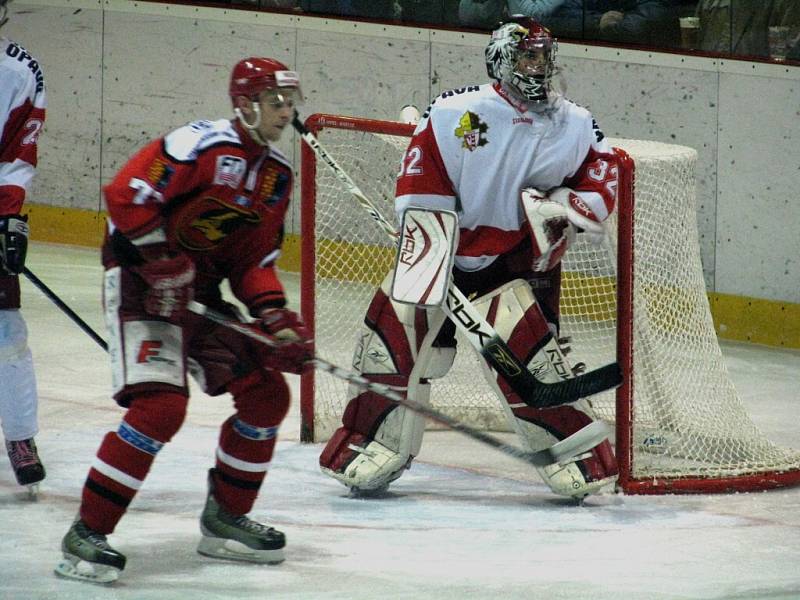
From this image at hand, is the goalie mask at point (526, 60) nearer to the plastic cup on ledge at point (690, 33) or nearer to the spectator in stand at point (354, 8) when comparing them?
the plastic cup on ledge at point (690, 33)

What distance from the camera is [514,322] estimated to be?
14.1 feet

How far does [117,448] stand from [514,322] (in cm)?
125

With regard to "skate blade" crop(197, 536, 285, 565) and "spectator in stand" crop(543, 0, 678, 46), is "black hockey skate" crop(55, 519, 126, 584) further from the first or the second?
"spectator in stand" crop(543, 0, 678, 46)

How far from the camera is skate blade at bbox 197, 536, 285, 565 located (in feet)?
12.2

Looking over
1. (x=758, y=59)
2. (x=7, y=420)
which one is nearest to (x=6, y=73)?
(x=7, y=420)

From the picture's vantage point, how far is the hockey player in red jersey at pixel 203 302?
3.45 meters

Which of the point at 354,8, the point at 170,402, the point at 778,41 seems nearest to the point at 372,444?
the point at 170,402

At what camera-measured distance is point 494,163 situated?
4.31m

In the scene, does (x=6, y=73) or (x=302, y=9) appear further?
(x=302, y=9)

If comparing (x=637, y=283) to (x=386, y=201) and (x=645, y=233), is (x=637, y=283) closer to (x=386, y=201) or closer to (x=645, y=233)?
(x=645, y=233)

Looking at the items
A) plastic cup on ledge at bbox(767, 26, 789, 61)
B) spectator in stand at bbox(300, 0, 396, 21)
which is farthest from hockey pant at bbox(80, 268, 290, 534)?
spectator in stand at bbox(300, 0, 396, 21)

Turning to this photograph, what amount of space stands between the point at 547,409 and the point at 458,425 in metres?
0.51

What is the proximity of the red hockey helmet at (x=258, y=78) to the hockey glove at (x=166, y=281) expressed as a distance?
1.24 feet

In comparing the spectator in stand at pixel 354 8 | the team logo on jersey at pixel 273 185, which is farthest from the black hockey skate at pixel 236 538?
the spectator in stand at pixel 354 8
